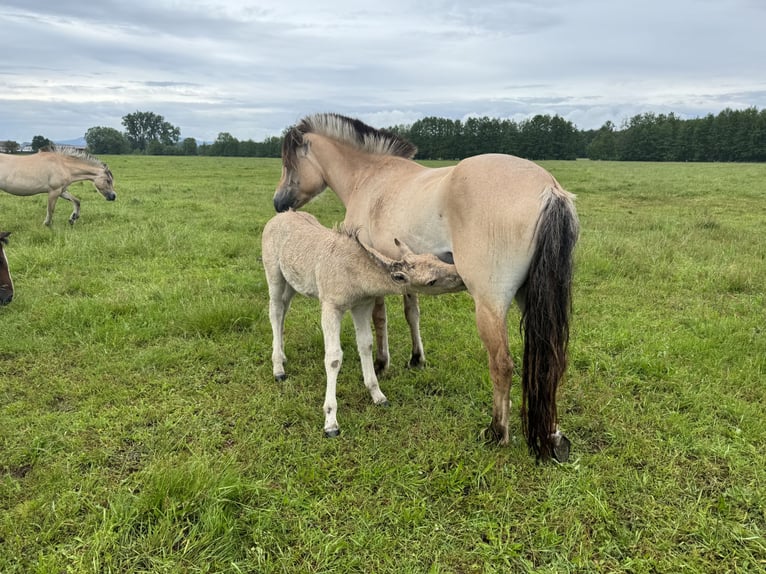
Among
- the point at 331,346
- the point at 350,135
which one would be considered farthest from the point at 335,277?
the point at 350,135

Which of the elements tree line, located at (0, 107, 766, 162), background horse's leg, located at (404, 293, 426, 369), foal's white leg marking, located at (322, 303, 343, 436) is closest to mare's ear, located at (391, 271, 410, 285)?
foal's white leg marking, located at (322, 303, 343, 436)

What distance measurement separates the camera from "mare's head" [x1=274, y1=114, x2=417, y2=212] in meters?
4.91

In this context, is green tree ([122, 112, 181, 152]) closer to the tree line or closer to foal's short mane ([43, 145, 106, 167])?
the tree line

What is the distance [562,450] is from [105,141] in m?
77.7

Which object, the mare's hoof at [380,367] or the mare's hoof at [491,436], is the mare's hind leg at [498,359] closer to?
the mare's hoof at [491,436]

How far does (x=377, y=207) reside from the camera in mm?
4188

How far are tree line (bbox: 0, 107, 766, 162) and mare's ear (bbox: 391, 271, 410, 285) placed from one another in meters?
49.2

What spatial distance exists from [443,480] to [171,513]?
164 centimetres

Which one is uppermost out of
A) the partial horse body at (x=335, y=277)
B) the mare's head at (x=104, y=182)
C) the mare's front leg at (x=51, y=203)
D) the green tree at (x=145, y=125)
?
the green tree at (x=145, y=125)

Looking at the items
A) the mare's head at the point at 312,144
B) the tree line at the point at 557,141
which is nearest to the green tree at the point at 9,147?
the mare's head at the point at 312,144

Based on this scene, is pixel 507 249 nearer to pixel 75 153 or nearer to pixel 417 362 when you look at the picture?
pixel 417 362

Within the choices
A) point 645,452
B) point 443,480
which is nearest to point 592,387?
point 645,452

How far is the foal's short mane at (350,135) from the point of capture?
193 inches

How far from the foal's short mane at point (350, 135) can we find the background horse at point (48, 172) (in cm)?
861
